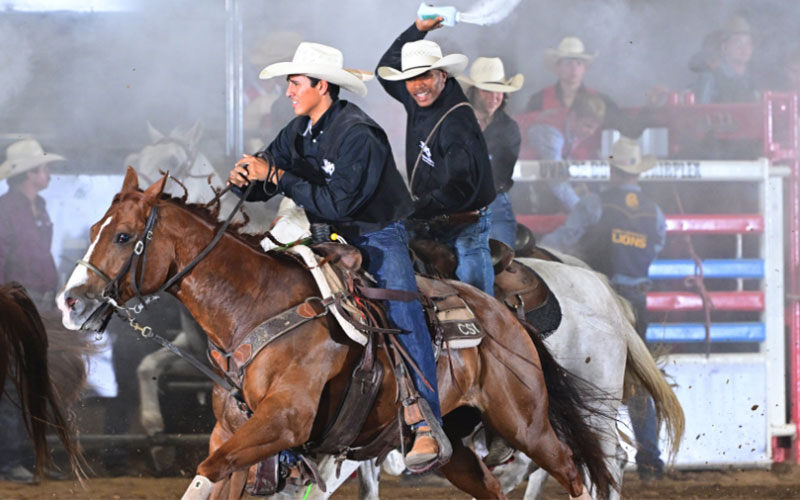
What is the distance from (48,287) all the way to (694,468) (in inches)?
178

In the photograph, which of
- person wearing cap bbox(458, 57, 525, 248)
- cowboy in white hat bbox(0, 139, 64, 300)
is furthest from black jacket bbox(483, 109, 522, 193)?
cowboy in white hat bbox(0, 139, 64, 300)

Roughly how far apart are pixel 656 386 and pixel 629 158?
1.90 metres

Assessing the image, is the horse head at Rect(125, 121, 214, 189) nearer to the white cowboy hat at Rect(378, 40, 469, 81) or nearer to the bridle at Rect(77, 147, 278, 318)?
the white cowboy hat at Rect(378, 40, 469, 81)

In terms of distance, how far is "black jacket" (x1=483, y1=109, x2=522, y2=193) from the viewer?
5.66 metres

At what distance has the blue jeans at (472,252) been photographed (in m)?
4.56

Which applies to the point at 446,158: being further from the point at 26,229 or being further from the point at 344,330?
the point at 26,229

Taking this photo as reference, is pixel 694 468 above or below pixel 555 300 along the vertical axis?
below

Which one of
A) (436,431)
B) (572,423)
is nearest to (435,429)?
(436,431)

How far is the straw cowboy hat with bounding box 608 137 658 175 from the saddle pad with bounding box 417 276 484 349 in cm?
282

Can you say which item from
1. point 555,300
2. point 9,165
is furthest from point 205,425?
point 555,300

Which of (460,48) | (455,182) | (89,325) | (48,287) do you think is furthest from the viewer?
(460,48)

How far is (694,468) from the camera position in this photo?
6539 mm

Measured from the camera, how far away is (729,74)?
6.71m

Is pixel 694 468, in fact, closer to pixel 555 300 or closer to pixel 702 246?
pixel 702 246
